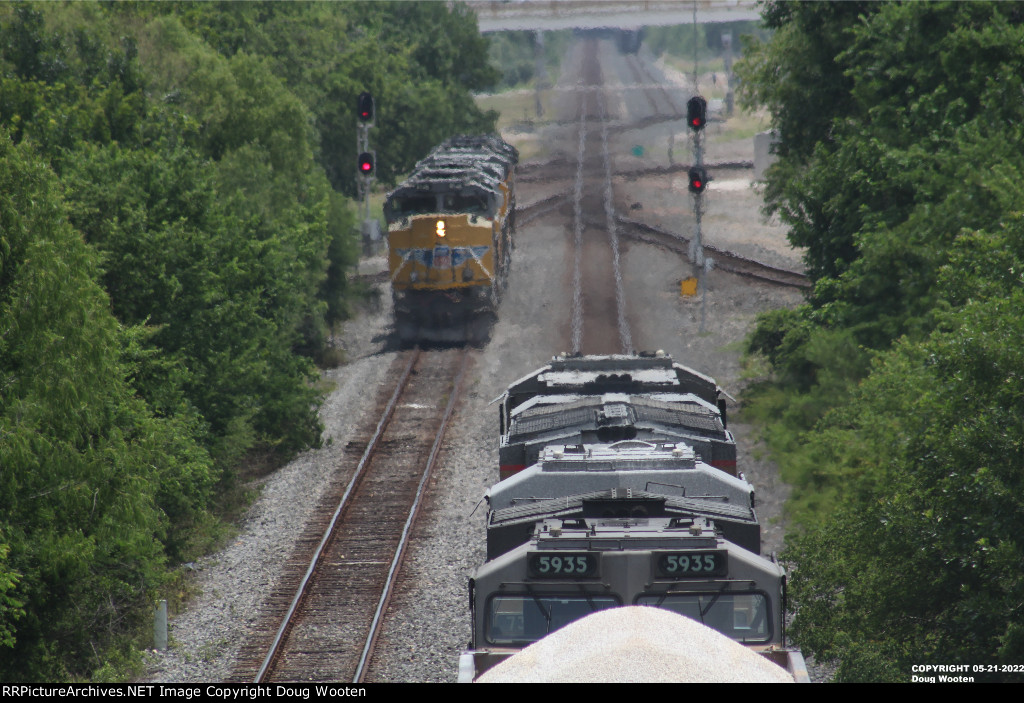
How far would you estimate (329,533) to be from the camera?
20453 mm

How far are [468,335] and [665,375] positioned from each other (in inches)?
701

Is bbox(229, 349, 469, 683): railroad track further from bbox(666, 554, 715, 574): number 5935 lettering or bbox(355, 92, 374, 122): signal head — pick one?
bbox(355, 92, 374, 122): signal head

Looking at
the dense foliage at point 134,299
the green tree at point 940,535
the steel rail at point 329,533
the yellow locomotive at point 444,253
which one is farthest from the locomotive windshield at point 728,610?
the yellow locomotive at point 444,253

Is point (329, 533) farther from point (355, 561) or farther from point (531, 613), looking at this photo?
point (531, 613)

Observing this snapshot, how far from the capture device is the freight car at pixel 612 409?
47.9 feet

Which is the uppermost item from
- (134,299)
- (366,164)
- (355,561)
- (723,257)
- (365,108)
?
(365,108)

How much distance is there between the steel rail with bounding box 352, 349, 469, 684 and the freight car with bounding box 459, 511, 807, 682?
17.9 ft

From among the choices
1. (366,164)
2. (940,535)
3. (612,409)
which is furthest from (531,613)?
(366,164)

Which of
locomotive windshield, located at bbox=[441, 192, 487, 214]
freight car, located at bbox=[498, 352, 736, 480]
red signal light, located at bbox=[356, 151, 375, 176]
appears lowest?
freight car, located at bbox=[498, 352, 736, 480]

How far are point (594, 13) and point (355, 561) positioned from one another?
6990 cm

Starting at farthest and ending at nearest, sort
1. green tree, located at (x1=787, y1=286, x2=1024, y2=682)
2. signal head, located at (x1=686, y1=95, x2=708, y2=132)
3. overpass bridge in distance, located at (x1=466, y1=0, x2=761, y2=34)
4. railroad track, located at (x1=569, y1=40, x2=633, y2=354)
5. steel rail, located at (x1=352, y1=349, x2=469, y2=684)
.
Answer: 1. overpass bridge in distance, located at (x1=466, y1=0, x2=761, y2=34)
2. railroad track, located at (x1=569, y1=40, x2=633, y2=354)
3. signal head, located at (x1=686, y1=95, x2=708, y2=132)
4. steel rail, located at (x1=352, y1=349, x2=469, y2=684)
5. green tree, located at (x1=787, y1=286, x2=1024, y2=682)

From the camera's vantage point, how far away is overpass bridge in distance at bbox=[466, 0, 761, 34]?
81125 millimetres

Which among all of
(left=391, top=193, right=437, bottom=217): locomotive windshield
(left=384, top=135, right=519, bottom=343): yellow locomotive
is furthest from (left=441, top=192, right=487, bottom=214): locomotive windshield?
(left=391, top=193, right=437, bottom=217): locomotive windshield

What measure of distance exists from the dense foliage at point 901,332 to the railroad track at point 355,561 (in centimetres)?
686
